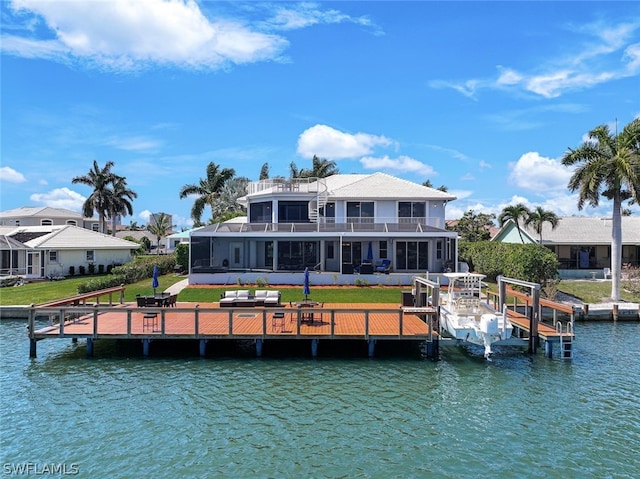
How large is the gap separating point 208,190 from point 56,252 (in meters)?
22.7

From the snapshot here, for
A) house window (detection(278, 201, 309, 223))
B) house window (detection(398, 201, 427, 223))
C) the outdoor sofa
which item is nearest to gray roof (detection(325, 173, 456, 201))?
house window (detection(398, 201, 427, 223))

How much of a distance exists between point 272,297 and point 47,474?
12474 millimetres

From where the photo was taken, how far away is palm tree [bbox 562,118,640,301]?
2609 centimetres

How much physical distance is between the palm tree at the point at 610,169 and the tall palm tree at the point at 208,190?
41.7 metres

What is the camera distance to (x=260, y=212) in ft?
123

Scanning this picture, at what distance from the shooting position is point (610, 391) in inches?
533

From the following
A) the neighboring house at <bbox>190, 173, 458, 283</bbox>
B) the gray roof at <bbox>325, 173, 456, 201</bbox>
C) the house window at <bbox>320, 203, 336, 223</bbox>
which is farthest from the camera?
the house window at <bbox>320, 203, 336, 223</bbox>

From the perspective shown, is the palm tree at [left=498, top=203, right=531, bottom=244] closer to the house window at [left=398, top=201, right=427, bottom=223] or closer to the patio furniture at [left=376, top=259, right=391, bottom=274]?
the house window at [left=398, top=201, right=427, bottom=223]

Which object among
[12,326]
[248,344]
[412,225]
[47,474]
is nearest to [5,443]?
[47,474]

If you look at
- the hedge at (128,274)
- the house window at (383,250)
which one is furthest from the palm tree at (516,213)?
the hedge at (128,274)

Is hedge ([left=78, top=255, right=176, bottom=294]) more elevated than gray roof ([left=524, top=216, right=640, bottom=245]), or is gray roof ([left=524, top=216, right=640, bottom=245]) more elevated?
gray roof ([left=524, top=216, right=640, bottom=245])

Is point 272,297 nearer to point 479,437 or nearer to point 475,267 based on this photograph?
point 479,437

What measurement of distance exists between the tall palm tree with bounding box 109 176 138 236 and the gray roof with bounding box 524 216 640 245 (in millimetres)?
46556

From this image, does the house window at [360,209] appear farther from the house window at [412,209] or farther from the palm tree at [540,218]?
the palm tree at [540,218]
